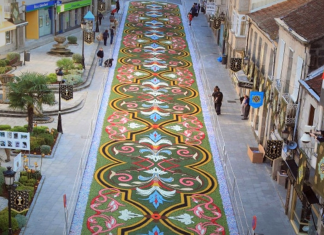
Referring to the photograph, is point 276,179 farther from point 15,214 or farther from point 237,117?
point 15,214

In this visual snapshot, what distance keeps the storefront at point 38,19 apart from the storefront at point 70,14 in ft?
3.45

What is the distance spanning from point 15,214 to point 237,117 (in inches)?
686

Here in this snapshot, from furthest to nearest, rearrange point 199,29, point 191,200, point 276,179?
point 199,29, point 276,179, point 191,200

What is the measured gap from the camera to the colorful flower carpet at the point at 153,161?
24.8 meters

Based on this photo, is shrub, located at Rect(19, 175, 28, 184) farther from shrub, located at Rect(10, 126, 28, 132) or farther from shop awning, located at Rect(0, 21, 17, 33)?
shop awning, located at Rect(0, 21, 17, 33)

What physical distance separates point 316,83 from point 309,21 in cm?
411

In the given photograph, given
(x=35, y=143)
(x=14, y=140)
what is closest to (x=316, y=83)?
(x=14, y=140)

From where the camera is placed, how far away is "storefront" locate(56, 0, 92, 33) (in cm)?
5688

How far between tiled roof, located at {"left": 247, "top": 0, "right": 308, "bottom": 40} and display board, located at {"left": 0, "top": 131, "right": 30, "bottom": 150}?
1278cm

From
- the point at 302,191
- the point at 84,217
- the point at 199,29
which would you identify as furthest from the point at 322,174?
the point at 199,29

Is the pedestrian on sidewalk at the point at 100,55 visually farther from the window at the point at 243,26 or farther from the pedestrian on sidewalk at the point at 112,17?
the pedestrian on sidewalk at the point at 112,17

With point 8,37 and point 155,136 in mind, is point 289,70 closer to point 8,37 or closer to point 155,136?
point 155,136

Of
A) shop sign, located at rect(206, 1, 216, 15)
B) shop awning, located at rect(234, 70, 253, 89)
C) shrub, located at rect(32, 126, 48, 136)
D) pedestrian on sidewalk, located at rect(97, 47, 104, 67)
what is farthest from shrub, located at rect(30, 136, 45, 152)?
shop sign, located at rect(206, 1, 216, 15)

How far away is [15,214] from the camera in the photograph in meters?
23.4
